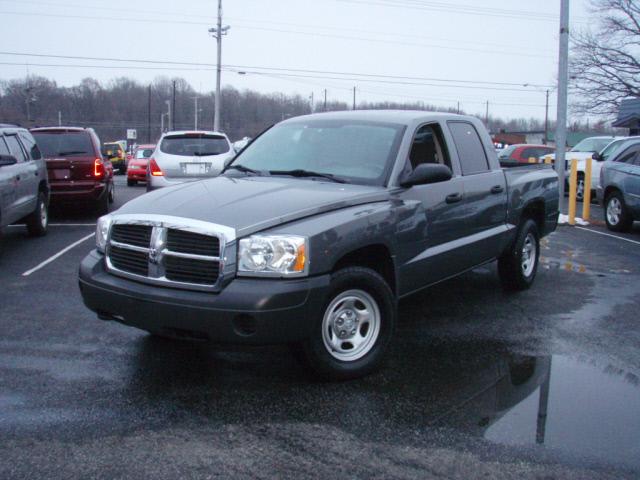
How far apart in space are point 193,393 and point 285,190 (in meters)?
1.53

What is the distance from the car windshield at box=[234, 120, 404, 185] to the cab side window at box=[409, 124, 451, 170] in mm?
205

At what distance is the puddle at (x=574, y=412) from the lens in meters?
3.62

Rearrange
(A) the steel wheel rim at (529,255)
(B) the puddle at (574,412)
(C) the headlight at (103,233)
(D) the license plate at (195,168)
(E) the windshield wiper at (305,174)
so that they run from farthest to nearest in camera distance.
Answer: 1. (D) the license plate at (195,168)
2. (A) the steel wheel rim at (529,255)
3. (E) the windshield wiper at (305,174)
4. (C) the headlight at (103,233)
5. (B) the puddle at (574,412)

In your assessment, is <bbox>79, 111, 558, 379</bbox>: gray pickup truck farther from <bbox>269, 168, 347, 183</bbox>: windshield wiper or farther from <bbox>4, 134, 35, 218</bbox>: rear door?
<bbox>4, 134, 35, 218</bbox>: rear door

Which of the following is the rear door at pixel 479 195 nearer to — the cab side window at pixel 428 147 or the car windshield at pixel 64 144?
the cab side window at pixel 428 147

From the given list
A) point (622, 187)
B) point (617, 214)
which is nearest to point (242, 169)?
point (622, 187)

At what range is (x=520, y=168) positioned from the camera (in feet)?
24.1

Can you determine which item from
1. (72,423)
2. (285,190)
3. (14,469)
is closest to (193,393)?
(72,423)

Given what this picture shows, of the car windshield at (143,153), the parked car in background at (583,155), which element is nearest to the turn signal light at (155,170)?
the parked car in background at (583,155)

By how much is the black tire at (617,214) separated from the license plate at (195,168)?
7.54 metres

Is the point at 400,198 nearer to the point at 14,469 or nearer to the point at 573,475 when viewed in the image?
the point at 573,475

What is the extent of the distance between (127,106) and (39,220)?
84113 mm

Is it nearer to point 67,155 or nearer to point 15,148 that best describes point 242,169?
point 15,148

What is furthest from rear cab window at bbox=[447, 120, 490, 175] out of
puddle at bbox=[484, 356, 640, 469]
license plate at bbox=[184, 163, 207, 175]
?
license plate at bbox=[184, 163, 207, 175]
